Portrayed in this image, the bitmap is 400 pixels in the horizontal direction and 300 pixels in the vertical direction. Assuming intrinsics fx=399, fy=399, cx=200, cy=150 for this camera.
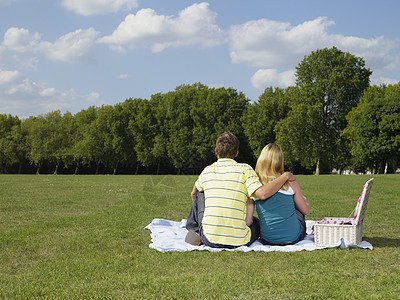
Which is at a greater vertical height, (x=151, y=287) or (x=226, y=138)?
(x=226, y=138)

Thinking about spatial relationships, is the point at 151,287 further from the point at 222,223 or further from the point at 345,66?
the point at 345,66

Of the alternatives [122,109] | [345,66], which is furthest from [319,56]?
[122,109]

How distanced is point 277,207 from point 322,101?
47.0 m

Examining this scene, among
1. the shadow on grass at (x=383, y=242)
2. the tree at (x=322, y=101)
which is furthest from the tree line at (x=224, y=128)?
the shadow on grass at (x=383, y=242)

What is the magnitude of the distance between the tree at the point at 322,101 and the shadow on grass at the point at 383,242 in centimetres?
4277

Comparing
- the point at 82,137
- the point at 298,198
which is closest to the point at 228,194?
the point at 298,198

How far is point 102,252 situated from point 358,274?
4.07 meters

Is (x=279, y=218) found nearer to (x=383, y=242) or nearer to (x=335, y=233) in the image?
(x=335, y=233)

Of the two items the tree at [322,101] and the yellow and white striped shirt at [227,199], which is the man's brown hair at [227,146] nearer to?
the yellow and white striped shirt at [227,199]

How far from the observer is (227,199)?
22.5 feet

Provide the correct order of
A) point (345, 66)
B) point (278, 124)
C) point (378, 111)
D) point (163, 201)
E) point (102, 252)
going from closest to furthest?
point (102, 252), point (163, 201), point (378, 111), point (345, 66), point (278, 124)

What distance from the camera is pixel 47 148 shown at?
6588 centimetres

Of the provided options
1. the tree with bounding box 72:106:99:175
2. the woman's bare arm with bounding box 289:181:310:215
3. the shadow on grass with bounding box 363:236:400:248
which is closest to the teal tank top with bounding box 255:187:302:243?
the woman's bare arm with bounding box 289:181:310:215

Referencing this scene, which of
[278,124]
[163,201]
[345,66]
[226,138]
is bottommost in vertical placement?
[163,201]
